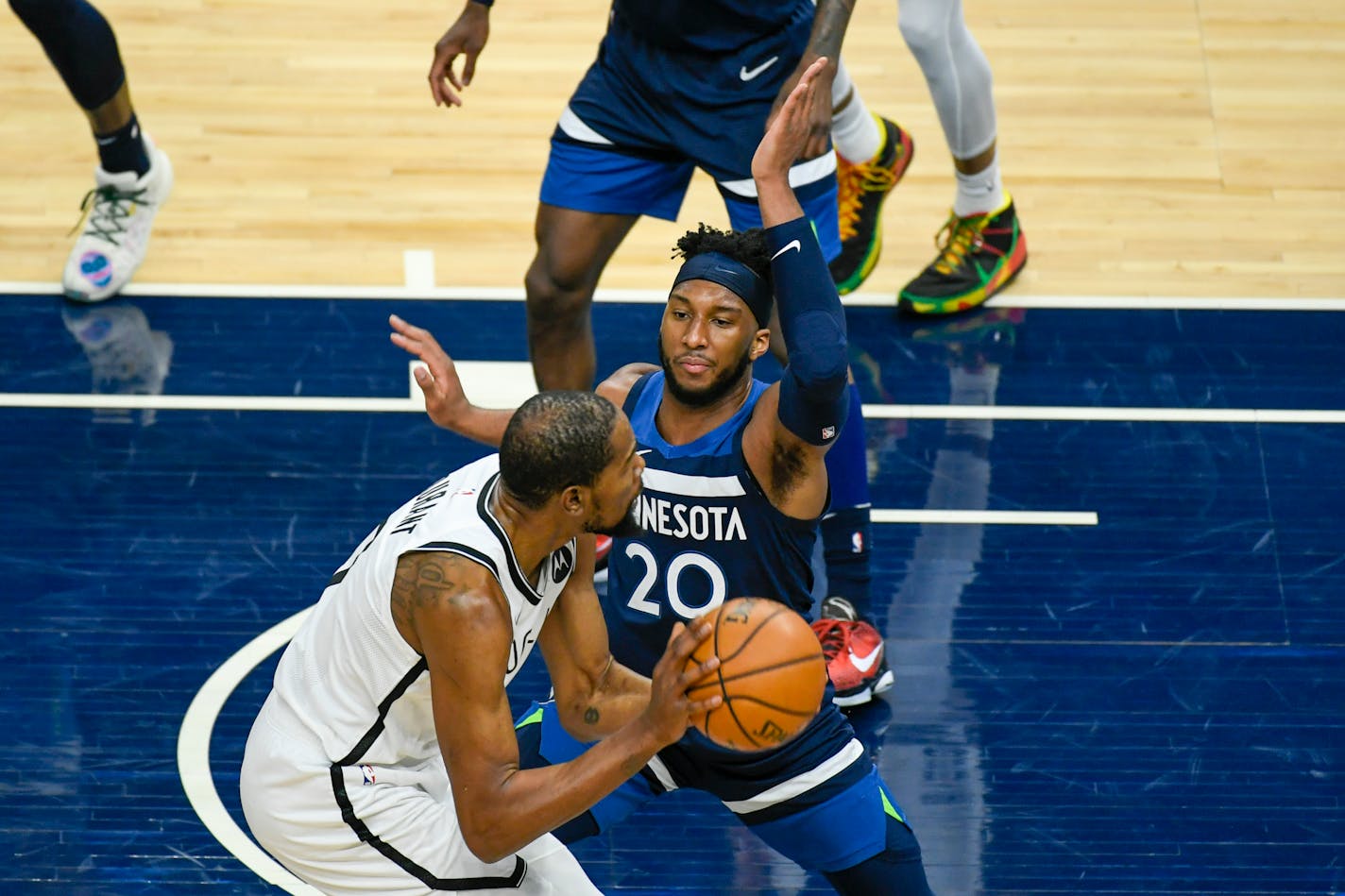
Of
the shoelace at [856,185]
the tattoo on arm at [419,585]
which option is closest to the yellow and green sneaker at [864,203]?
the shoelace at [856,185]

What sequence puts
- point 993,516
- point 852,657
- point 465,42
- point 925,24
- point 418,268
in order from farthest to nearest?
point 418,268
point 925,24
point 993,516
point 465,42
point 852,657

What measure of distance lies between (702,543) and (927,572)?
6.13ft

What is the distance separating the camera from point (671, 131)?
5.56m

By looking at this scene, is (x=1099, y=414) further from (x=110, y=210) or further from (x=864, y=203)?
(x=110, y=210)

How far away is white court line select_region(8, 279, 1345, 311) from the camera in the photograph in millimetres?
7375

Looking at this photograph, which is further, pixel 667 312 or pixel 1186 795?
pixel 1186 795

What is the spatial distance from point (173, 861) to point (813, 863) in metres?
1.74

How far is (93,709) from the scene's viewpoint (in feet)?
17.4

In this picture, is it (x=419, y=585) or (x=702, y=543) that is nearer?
(x=419, y=585)

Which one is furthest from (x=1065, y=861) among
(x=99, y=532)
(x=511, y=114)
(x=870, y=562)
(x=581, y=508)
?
(x=511, y=114)

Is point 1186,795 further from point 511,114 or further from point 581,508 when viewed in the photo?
point 511,114

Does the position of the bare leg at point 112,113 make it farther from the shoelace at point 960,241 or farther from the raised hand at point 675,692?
the raised hand at point 675,692

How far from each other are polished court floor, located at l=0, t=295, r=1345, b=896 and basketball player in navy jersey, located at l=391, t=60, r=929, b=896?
28.7 inches

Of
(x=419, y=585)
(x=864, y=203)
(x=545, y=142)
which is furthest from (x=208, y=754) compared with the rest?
(x=545, y=142)
